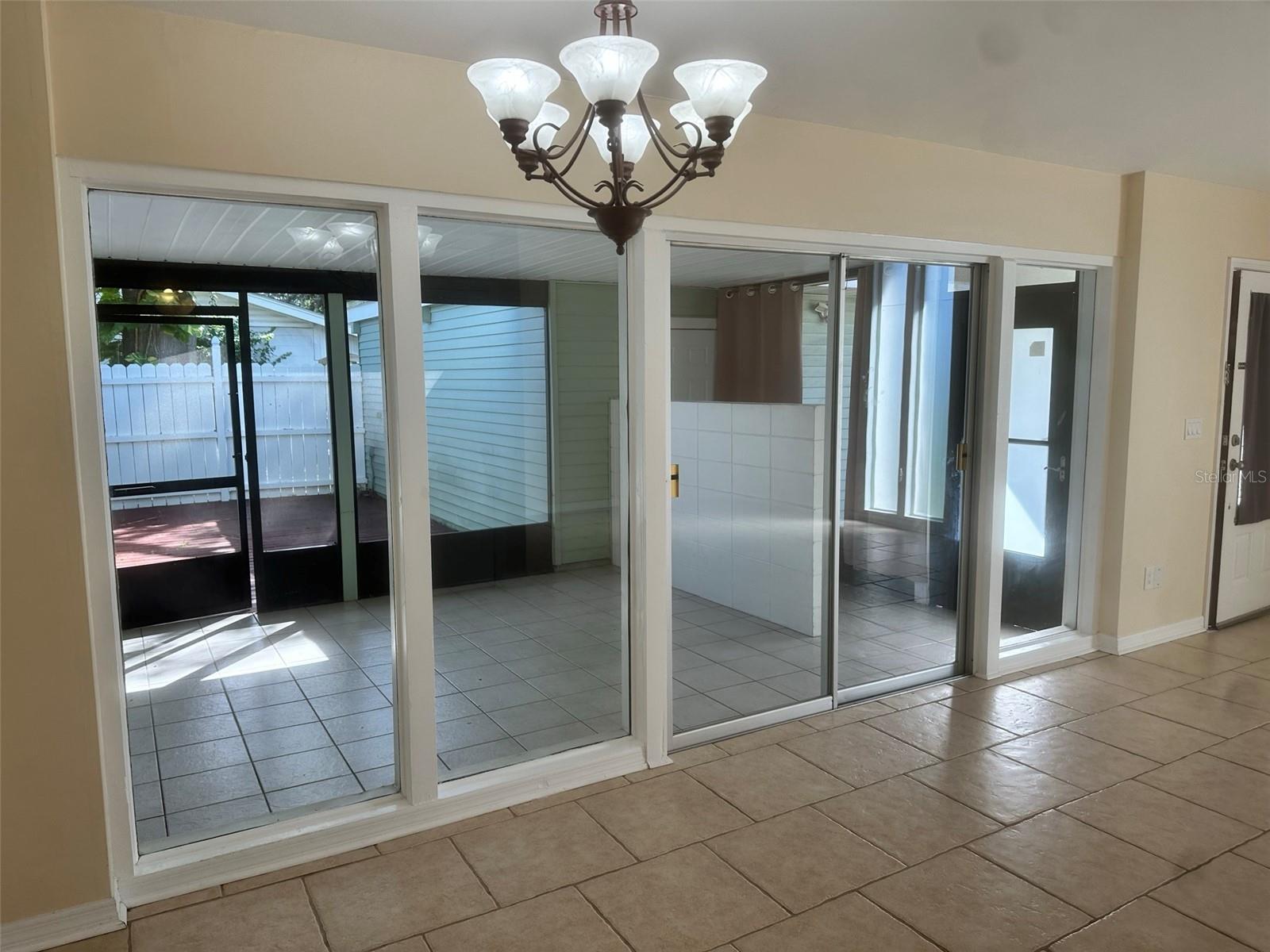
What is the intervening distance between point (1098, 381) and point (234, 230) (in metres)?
4.04

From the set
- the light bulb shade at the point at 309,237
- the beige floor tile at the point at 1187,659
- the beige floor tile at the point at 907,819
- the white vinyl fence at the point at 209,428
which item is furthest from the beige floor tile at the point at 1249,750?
the light bulb shade at the point at 309,237

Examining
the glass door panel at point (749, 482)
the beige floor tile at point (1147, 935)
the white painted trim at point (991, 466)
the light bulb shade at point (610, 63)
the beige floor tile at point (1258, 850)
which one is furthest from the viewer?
the white painted trim at point (991, 466)

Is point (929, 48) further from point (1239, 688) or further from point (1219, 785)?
point (1239, 688)

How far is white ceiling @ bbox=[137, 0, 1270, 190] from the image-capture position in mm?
2197

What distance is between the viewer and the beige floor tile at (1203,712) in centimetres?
346

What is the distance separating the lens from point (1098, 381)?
13.9 ft

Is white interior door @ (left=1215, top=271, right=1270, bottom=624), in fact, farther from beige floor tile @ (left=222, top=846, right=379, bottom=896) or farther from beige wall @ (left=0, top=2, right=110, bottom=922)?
beige wall @ (left=0, top=2, right=110, bottom=922)

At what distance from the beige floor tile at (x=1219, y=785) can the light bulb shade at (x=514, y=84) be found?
302 cm

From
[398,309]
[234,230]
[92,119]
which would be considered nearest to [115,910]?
[398,309]

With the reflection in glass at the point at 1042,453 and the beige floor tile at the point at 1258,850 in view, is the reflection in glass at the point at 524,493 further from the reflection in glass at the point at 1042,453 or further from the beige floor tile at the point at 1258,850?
the reflection in glass at the point at 1042,453

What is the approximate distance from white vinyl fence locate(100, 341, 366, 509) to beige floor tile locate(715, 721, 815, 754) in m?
1.90

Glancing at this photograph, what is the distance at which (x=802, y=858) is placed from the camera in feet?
8.36

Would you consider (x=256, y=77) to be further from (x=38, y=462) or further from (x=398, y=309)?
(x=38, y=462)

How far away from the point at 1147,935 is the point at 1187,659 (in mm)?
2534
